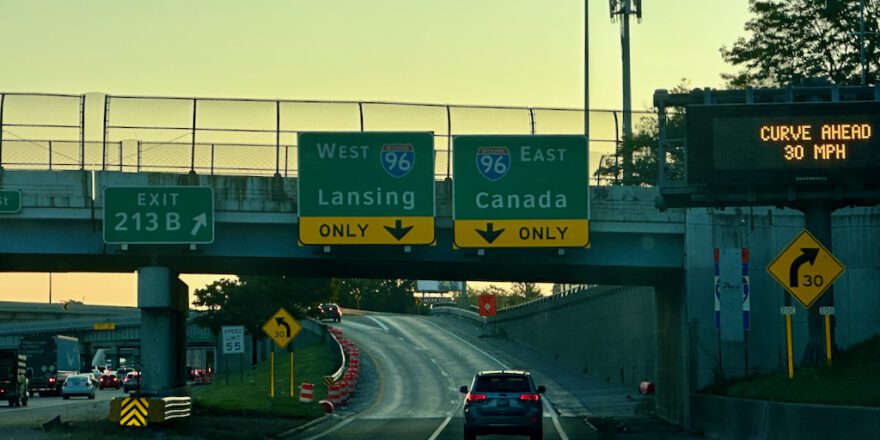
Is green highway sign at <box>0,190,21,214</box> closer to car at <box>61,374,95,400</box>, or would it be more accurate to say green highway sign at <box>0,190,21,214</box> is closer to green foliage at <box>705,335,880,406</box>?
green foliage at <box>705,335,880,406</box>

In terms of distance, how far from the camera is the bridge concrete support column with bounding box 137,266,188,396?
3716 centimetres

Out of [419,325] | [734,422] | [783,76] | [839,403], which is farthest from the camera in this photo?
[419,325]

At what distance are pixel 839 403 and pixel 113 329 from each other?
4494 inches

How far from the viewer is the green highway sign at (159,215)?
116 feet

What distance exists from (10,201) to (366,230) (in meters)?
9.00

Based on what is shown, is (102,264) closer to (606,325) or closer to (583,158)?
(583,158)

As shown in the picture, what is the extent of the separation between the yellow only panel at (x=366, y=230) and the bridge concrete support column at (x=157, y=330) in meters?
4.55

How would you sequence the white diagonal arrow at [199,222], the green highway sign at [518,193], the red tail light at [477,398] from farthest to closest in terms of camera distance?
the white diagonal arrow at [199,222], the green highway sign at [518,193], the red tail light at [477,398]

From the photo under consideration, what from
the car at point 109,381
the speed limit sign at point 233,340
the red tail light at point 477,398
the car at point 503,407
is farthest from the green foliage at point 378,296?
the red tail light at point 477,398

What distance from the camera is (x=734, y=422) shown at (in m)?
30.6

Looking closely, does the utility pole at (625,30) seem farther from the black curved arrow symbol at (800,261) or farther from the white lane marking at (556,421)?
the black curved arrow symbol at (800,261)

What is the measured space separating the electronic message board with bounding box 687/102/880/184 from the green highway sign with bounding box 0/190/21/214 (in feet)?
54.9

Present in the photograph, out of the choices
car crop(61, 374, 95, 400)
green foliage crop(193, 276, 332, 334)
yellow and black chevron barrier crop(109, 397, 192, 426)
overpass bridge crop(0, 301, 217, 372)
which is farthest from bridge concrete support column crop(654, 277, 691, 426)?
overpass bridge crop(0, 301, 217, 372)

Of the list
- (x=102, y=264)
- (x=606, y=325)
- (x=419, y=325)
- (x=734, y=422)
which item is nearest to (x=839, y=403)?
(x=734, y=422)
